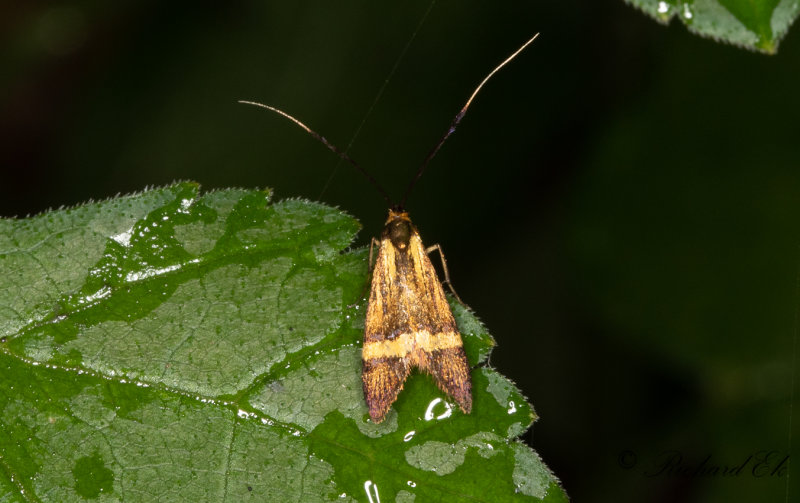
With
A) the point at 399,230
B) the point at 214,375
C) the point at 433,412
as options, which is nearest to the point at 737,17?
the point at 399,230

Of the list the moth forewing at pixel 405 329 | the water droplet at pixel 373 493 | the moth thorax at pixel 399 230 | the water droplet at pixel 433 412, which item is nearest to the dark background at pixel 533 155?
the moth thorax at pixel 399 230

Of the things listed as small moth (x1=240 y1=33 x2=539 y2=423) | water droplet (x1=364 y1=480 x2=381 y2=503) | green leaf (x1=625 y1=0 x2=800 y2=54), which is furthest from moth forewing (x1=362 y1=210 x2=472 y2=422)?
green leaf (x1=625 y1=0 x2=800 y2=54)

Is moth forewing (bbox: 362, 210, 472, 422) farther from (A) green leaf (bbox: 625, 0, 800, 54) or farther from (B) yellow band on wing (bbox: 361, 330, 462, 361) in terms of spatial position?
(A) green leaf (bbox: 625, 0, 800, 54)

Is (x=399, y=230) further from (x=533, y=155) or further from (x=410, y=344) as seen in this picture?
(x=533, y=155)

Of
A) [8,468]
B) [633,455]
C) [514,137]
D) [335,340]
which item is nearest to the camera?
[8,468]

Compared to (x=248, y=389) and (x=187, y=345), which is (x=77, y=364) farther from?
(x=248, y=389)

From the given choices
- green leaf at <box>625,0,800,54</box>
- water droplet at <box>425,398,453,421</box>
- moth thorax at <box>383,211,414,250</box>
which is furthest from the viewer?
moth thorax at <box>383,211,414,250</box>

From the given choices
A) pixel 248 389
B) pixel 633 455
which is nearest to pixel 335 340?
pixel 248 389
